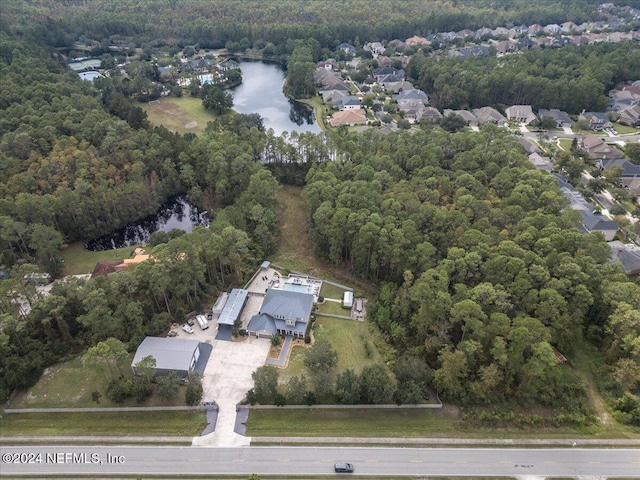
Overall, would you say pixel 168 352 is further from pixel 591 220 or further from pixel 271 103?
pixel 271 103

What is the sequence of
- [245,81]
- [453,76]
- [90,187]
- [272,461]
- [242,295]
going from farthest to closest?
[245,81], [453,76], [90,187], [242,295], [272,461]

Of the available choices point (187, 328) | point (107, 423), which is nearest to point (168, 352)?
point (187, 328)

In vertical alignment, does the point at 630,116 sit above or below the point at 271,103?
above

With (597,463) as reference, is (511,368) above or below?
above

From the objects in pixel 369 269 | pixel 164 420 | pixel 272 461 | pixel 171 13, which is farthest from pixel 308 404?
pixel 171 13

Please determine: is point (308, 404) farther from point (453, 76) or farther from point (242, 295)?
point (453, 76)

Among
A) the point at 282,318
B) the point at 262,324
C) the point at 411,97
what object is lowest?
the point at 262,324

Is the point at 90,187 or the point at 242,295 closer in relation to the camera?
the point at 242,295

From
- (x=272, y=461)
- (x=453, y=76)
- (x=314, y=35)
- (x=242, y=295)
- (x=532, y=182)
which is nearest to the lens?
(x=272, y=461)
